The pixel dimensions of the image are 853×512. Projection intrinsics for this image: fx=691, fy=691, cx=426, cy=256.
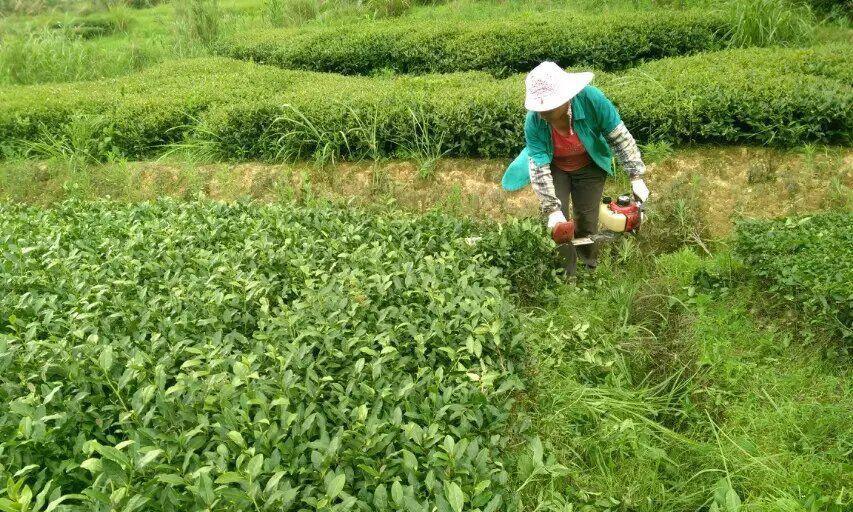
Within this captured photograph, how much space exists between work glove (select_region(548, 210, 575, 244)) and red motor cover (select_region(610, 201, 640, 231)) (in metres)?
0.32

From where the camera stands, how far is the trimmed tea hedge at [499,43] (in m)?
7.48

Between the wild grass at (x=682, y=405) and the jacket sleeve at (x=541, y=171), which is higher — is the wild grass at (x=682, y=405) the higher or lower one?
the lower one

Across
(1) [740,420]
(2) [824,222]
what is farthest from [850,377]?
(2) [824,222]

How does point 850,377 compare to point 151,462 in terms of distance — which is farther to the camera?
point 850,377

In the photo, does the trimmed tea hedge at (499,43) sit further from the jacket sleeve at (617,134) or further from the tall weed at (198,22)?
the jacket sleeve at (617,134)

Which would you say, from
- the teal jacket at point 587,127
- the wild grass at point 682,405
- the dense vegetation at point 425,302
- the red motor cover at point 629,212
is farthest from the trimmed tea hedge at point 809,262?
the teal jacket at point 587,127

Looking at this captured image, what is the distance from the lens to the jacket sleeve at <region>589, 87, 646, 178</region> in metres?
3.83

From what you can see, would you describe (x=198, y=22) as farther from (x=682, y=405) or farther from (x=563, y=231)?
(x=682, y=405)

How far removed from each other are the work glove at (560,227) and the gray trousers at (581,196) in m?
0.30

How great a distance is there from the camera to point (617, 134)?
3914mm

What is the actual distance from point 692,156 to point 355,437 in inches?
159

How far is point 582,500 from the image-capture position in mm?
2740

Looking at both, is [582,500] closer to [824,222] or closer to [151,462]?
[151,462]

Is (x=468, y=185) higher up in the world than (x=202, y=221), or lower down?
lower down
